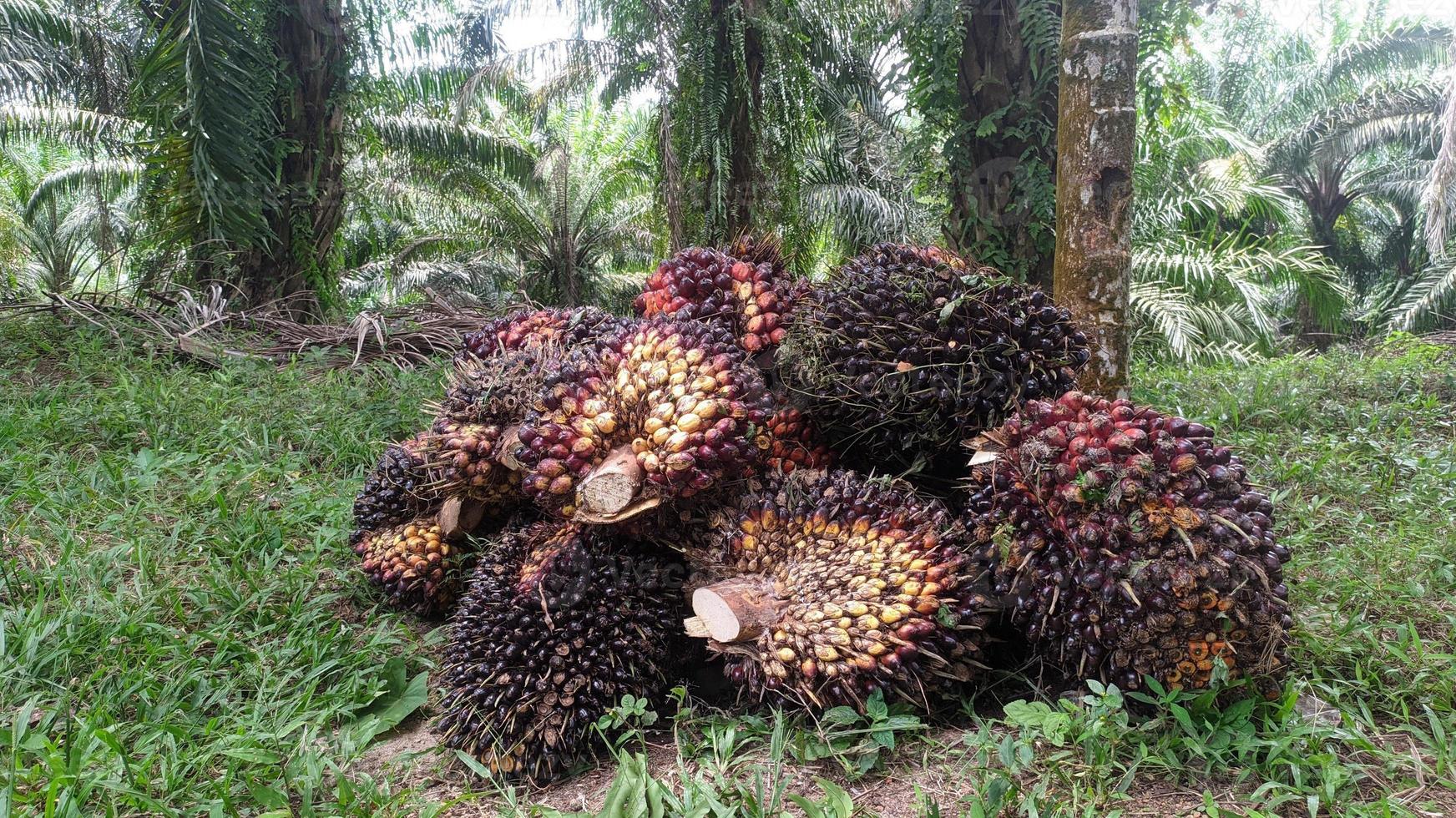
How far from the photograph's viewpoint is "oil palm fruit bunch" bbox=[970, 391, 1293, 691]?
1543 millimetres

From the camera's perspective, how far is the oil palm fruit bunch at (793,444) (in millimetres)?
2150

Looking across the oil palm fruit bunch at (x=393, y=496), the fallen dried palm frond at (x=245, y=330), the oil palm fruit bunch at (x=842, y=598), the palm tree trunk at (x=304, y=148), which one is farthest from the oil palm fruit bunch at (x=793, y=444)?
the palm tree trunk at (x=304, y=148)

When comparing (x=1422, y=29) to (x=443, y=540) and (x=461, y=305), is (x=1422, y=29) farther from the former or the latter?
(x=443, y=540)

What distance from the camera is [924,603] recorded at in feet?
5.61

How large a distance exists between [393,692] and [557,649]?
0.61 meters

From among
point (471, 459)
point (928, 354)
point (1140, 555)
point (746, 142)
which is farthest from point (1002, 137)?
point (471, 459)

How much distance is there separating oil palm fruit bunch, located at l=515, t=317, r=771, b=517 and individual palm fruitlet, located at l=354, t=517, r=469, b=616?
0.55 meters

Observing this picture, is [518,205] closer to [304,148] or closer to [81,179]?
[81,179]

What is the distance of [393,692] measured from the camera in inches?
85.4

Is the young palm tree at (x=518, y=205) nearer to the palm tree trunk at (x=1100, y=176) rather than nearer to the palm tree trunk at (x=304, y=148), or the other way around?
the palm tree trunk at (x=304, y=148)

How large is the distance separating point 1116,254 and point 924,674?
1540 millimetres

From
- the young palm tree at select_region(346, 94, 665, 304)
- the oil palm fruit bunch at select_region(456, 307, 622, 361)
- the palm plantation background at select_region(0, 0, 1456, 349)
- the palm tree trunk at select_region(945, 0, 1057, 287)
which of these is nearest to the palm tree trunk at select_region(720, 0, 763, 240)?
the palm plantation background at select_region(0, 0, 1456, 349)

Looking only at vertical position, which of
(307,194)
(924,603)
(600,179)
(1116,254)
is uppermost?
(600,179)

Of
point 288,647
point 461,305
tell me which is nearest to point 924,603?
point 288,647
